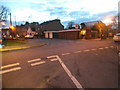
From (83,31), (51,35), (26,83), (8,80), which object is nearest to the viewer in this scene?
(26,83)

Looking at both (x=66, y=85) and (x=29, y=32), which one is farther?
(x=29, y=32)

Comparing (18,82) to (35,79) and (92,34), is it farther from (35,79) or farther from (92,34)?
(92,34)

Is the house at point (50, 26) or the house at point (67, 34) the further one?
the house at point (50, 26)

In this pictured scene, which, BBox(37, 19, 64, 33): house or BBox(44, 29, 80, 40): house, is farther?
BBox(37, 19, 64, 33): house

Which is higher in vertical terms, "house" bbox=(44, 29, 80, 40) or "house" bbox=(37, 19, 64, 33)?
"house" bbox=(37, 19, 64, 33)

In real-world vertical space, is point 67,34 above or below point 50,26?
below

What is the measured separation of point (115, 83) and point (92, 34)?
2569 centimetres

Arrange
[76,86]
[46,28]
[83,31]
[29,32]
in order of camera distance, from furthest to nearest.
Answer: [29,32]
[46,28]
[83,31]
[76,86]

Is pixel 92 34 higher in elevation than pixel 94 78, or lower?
higher

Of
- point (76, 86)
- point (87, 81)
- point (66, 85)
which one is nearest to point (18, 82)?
point (66, 85)

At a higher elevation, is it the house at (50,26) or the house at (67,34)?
the house at (50,26)

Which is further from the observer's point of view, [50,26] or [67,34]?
[50,26]

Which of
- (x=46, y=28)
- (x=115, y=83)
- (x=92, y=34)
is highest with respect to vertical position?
(x=46, y=28)

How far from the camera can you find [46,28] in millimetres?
42031
